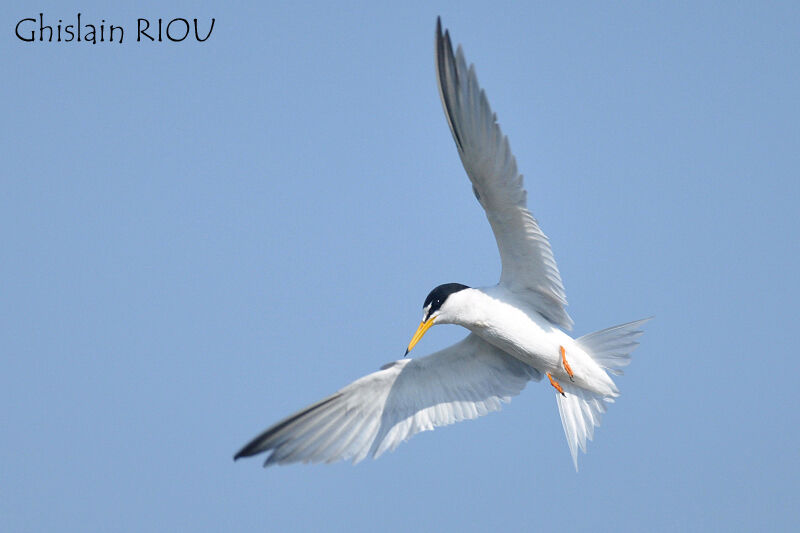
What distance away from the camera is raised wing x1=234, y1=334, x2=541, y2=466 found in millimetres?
6410

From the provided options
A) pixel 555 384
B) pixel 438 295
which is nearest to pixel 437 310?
pixel 438 295

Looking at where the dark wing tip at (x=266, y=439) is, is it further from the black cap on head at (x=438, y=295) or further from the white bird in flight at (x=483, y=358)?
the black cap on head at (x=438, y=295)

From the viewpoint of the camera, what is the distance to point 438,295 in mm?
6109

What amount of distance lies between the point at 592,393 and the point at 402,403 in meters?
1.54

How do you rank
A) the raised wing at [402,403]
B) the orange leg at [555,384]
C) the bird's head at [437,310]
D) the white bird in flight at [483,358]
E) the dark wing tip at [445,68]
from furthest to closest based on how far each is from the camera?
the orange leg at [555,384] < the raised wing at [402,403] < the bird's head at [437,310] < the white bird in flight at [483,358] < the dark wing tip at [445,68]

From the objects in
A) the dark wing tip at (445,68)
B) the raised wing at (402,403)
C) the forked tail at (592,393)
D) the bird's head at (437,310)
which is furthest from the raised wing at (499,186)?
the raised wing at (402,403)

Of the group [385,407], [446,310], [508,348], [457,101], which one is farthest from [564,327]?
[457,101]

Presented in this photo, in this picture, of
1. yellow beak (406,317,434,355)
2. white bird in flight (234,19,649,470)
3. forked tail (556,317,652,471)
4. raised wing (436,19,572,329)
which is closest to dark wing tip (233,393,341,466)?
white bird in flight (234,19,649,470)

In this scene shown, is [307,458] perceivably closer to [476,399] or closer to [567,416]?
[476,399]

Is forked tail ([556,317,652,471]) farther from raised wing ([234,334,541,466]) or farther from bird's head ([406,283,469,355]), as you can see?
bird's head ([406,283,469,355])

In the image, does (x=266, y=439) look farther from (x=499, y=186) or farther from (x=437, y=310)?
(x=499, y=186)

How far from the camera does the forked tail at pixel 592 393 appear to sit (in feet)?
A: 21.2

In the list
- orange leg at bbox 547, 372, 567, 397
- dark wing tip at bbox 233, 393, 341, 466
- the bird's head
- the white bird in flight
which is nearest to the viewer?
the white bird in flight

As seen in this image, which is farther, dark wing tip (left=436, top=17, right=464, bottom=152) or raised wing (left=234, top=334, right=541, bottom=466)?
raised wing (left=234, top=334, right=541, bottom=466)
